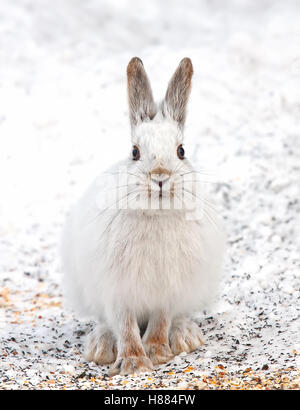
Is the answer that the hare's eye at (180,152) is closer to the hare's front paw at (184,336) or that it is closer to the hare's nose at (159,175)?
the hare's nose at (159,175)

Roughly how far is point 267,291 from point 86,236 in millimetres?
1755

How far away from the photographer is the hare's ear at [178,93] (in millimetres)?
4172

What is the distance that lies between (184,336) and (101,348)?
61cm

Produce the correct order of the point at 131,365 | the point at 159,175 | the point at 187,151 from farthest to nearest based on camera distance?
the point at 187,151 < the point at 131,365 < the point at 159,175

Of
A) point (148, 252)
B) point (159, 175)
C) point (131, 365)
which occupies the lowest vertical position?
point (131, 365)

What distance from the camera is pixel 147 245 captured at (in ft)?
13.2

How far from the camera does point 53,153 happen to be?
8445 millimetres

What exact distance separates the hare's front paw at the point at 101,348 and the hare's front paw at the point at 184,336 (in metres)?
0.44

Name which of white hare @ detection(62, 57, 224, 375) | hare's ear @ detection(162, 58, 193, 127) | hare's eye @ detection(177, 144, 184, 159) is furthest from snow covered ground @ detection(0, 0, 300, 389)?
hare's ear @ detection(162, 58, 193, 127)

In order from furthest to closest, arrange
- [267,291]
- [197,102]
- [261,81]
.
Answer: [261,81] → [197,102] → [267,291]

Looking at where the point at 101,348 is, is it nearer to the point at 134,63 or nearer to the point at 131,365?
the point at 131,365

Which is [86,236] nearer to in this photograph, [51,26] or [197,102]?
[197,102]

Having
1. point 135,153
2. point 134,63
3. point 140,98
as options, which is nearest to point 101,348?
point 135,153
